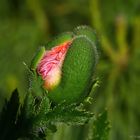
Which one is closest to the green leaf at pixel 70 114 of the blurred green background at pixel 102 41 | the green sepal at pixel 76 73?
the green sepal at pixel 76 73

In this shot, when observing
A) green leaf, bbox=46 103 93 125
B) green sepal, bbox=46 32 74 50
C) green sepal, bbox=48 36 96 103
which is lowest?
green leaf, bbox=46 103 93 125

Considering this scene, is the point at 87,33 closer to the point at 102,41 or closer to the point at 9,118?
the point at 9,118

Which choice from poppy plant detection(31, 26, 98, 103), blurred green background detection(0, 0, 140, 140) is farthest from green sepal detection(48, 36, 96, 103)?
blurred green background detection(0, 0, 140, 140)

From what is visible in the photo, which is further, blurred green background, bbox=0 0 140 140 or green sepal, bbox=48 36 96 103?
blurred green background, bbox=0 0 140 140

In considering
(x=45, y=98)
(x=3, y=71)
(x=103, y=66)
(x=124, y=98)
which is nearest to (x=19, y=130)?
(x=45, y=98)

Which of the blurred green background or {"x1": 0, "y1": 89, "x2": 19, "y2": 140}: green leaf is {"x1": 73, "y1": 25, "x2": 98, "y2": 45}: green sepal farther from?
the blurred green background

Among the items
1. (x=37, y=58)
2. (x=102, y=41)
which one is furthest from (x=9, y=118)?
(x=102, y=41)

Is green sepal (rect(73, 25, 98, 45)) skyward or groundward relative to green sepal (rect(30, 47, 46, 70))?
skyward

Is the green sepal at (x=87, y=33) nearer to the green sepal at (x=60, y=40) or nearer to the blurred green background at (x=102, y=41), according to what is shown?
the green sepal at (x=60, y=40)
